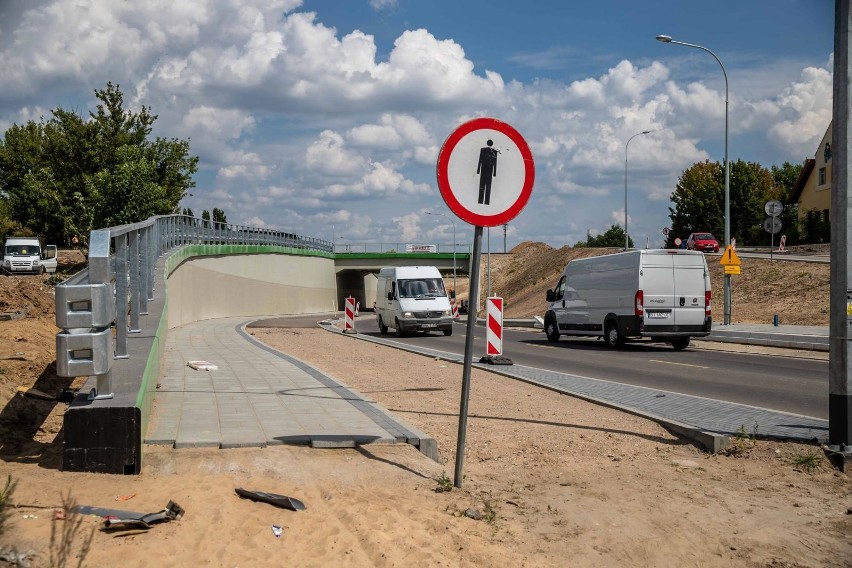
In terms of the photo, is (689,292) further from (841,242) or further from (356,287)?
(356,287)

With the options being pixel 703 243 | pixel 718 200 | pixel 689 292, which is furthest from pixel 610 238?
pixel 689 292

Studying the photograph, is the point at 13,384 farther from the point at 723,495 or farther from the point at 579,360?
the point at 579,360

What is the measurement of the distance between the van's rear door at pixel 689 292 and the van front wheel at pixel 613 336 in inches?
69.3

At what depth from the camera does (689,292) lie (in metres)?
21.5

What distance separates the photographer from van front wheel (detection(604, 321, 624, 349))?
74.6ft

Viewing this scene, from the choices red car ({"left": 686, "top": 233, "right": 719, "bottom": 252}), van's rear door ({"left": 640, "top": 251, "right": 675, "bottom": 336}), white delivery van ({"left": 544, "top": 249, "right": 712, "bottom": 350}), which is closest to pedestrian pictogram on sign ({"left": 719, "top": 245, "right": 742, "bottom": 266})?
white delivery van ({"left": 544, "top": 249, "right": 712, "bottom": 350})

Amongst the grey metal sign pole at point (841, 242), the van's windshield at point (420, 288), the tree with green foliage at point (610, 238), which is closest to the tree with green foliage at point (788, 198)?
the tree with green foliage at point (610, 238)

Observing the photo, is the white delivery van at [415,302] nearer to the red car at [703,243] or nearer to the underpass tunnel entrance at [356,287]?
the red car at [703,243]

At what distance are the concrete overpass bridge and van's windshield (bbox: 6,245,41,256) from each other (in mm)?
14165

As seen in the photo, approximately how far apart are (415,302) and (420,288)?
2.51 ft

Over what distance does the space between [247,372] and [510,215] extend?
6702 millimetres

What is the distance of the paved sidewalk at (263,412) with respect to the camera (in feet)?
21.0

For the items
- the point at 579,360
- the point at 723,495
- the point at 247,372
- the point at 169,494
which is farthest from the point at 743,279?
the point at 169,494

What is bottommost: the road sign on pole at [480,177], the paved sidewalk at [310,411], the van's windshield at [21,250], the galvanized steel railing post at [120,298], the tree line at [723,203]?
the paved sidewalk at [310,411]
